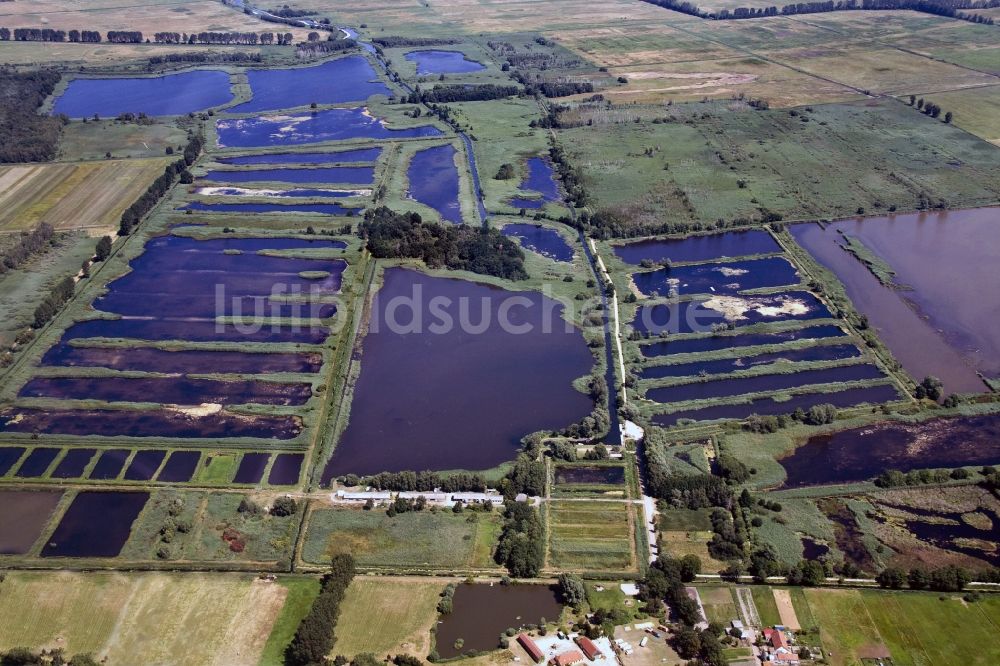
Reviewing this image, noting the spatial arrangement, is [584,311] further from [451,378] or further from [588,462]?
[588,462]

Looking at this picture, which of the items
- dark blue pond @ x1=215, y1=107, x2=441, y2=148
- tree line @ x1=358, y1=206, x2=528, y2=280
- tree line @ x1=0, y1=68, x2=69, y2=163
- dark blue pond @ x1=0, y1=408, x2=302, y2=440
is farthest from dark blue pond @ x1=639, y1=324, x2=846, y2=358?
tree line @ x1=0, y1=68, x2=69, y2=163

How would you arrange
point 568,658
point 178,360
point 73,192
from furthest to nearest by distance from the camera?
1. point 73,192
2. point 178,360
3. point 568,658

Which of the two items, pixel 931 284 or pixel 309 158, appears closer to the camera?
pixel 931 284

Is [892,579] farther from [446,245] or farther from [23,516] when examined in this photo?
[23,516]

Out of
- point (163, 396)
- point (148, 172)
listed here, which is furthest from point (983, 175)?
point (148, 172)

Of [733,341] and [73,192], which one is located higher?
[73,192]

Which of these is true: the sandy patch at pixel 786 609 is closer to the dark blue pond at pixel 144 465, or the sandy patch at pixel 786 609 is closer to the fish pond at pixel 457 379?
the fish pond at pixel 457 379

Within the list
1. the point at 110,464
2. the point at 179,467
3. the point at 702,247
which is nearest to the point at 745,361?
Result: the point at 702,247

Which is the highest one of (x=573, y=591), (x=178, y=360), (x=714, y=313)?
(x=714, y=313)
